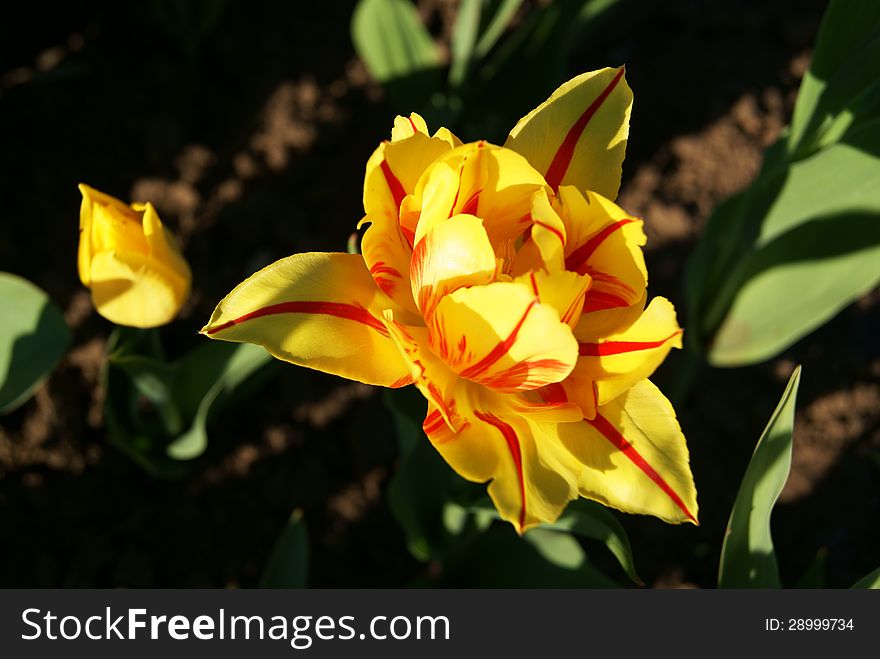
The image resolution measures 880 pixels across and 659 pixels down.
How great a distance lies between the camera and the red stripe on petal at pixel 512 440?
735 millimetres

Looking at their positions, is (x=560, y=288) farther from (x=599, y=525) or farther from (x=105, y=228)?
(x=105, y=228)

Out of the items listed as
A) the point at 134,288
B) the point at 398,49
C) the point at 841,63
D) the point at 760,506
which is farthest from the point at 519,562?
the point at 398,49

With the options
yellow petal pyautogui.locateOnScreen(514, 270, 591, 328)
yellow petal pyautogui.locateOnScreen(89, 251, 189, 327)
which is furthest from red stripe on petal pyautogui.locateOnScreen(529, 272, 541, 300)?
yellow petal pyautogui.locateOnScreen(89, 251, 189, 327)

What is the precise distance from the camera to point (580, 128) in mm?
796

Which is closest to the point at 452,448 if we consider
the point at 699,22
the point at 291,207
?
the point at 291,207

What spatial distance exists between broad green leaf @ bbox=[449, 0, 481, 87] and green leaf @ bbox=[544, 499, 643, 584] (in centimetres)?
93

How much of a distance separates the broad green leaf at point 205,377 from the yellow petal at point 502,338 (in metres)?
0.50

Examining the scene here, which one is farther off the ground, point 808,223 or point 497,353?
point 808,223

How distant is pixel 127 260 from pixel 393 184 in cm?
40

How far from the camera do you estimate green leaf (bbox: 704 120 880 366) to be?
118 centimetres

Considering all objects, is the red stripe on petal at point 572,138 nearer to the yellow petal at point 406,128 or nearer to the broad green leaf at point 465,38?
the yellow petal at point 406,128

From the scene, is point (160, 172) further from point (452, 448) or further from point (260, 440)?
point (452, 448)

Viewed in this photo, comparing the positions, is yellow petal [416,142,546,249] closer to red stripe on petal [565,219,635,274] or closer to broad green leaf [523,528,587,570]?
red stripe on petal [565,219,635,274]

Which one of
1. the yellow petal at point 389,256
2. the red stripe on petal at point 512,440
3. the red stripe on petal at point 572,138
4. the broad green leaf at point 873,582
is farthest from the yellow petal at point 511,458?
the broad green leaf at point 873,582
